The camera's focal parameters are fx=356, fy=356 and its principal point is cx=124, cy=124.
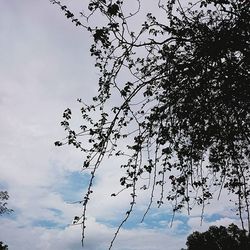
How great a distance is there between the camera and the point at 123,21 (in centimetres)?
487

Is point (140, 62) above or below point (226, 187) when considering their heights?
above

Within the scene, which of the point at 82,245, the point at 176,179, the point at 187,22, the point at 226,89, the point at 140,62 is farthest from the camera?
the point at 140,62

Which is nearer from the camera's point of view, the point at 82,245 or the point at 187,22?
the point at 82,245

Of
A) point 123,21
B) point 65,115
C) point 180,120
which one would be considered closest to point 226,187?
point 180,120

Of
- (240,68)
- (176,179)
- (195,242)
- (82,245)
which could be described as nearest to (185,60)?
(240,68)

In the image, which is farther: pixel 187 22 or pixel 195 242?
pixel 195 242

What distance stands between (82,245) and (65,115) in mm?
2698

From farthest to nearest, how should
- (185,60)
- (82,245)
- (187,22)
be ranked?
1. (187,22)
2. (185,60)
3. (82,245)

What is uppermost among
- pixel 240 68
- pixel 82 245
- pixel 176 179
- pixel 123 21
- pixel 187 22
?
pixel 187 22

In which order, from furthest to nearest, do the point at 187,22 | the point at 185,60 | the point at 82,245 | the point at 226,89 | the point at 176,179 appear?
the point at 176,179 < the point at 187,22 < the point at 185,60 < the point at 226,89 < the point at 82,245

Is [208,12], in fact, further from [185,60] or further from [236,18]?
[185,60]

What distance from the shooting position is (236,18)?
5.34m

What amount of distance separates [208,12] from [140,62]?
1529 mm

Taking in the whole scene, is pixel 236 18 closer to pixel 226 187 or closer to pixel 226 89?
pixel 226 89
